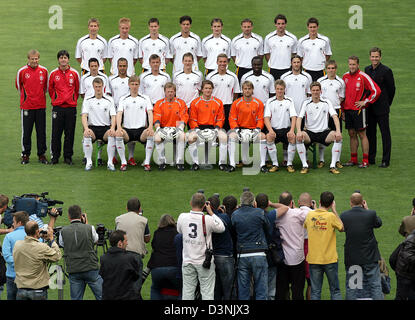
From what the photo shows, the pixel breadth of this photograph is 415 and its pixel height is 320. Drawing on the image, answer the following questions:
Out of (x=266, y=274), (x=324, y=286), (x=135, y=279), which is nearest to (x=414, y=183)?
(x=324, y=286)

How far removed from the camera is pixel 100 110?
18.6m

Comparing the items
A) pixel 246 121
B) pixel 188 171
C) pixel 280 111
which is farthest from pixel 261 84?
pixel 188 171

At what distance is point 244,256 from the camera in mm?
12625

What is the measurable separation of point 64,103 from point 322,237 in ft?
25.6

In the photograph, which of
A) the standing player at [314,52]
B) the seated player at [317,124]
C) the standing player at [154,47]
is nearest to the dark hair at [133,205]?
the seated player at [317,124]

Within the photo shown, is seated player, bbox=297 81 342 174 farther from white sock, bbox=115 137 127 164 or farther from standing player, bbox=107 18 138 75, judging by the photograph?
standing player, bbox=107 18 138 75

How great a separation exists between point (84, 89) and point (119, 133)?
4.48ft

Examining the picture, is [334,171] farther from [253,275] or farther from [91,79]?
[253,275]

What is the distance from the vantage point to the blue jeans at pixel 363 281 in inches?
504

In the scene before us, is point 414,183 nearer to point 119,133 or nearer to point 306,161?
point 306,161

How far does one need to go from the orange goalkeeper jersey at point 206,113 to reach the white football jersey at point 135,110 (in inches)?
33.3

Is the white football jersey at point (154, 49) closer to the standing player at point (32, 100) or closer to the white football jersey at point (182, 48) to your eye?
the white football jersey at point (182, 48)

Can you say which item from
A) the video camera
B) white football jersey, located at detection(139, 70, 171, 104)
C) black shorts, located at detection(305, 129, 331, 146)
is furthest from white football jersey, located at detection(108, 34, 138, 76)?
the video camera

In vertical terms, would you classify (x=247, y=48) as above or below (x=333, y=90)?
above
